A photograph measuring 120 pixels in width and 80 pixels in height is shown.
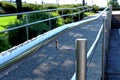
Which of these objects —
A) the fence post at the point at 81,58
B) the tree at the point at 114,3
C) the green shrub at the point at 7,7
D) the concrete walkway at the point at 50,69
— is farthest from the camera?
the tree at the point at 114,3

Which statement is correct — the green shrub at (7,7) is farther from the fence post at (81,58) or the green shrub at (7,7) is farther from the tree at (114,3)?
the fence post at (81,58)

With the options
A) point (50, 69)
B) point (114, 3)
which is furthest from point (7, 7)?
point (50, 69)

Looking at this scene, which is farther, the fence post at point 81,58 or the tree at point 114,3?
the tree at point 114,3

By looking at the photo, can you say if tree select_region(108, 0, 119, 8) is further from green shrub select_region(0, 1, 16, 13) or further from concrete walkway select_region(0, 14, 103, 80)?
concrete walkway select_region(0, 14, 103, 80)

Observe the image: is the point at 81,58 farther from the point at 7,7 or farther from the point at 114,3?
the point at 114,3

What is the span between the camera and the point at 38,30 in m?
10.6

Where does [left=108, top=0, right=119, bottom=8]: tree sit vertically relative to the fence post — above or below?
below

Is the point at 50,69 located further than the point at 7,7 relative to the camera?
No

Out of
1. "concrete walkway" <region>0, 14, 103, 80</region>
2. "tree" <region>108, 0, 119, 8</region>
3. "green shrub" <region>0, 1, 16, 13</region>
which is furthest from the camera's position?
"tree" <region>108, 0, 119, 8</region>

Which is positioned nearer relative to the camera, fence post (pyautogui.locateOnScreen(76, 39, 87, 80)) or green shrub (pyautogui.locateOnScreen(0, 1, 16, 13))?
fence post (pyautogui.locateOnScreen(76, 39, 87, 80))

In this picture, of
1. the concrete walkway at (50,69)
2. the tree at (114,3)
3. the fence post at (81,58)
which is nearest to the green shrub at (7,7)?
the tree at (114,3)

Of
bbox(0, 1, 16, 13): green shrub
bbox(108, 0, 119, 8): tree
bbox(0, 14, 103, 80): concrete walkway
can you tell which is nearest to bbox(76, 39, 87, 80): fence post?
bbox(0, 14, 103, 80): concrete walkway

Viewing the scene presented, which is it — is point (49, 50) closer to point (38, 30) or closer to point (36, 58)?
point (36, 58)

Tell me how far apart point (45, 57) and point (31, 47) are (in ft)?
17.4
